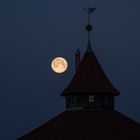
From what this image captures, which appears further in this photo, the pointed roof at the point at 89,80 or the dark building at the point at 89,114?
the pointed roof at the point at 89,80

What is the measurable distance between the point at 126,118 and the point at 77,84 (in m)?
4.76

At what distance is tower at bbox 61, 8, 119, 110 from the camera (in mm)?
74438

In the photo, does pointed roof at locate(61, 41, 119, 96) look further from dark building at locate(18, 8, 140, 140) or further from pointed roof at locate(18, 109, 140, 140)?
pointed roof at locate(18, 109, 140, 140)

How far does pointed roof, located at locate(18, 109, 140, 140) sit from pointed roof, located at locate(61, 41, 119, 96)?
1.68 meters

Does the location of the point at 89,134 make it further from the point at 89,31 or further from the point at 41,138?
the point at 89,31

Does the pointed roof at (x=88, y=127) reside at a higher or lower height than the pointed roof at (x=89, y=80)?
lower

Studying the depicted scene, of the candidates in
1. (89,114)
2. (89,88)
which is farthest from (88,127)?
(89,88)

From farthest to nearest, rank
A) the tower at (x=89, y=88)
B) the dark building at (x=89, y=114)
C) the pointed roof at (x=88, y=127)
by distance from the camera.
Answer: the tower at (x=89, y=88), the dark building at (x=89, y=114), the pointed roof at (x=88, y=127)

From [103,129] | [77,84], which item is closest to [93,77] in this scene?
[77,84]

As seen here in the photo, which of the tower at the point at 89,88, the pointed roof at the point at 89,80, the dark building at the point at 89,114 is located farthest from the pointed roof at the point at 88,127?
the pointed roof at the point at 89,80

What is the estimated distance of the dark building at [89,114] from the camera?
70.3 meters

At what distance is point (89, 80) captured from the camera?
247 feet

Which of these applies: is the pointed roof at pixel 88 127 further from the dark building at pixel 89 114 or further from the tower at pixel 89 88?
the tower at pixel 89 88

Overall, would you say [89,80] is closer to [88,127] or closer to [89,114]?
[89,114]
